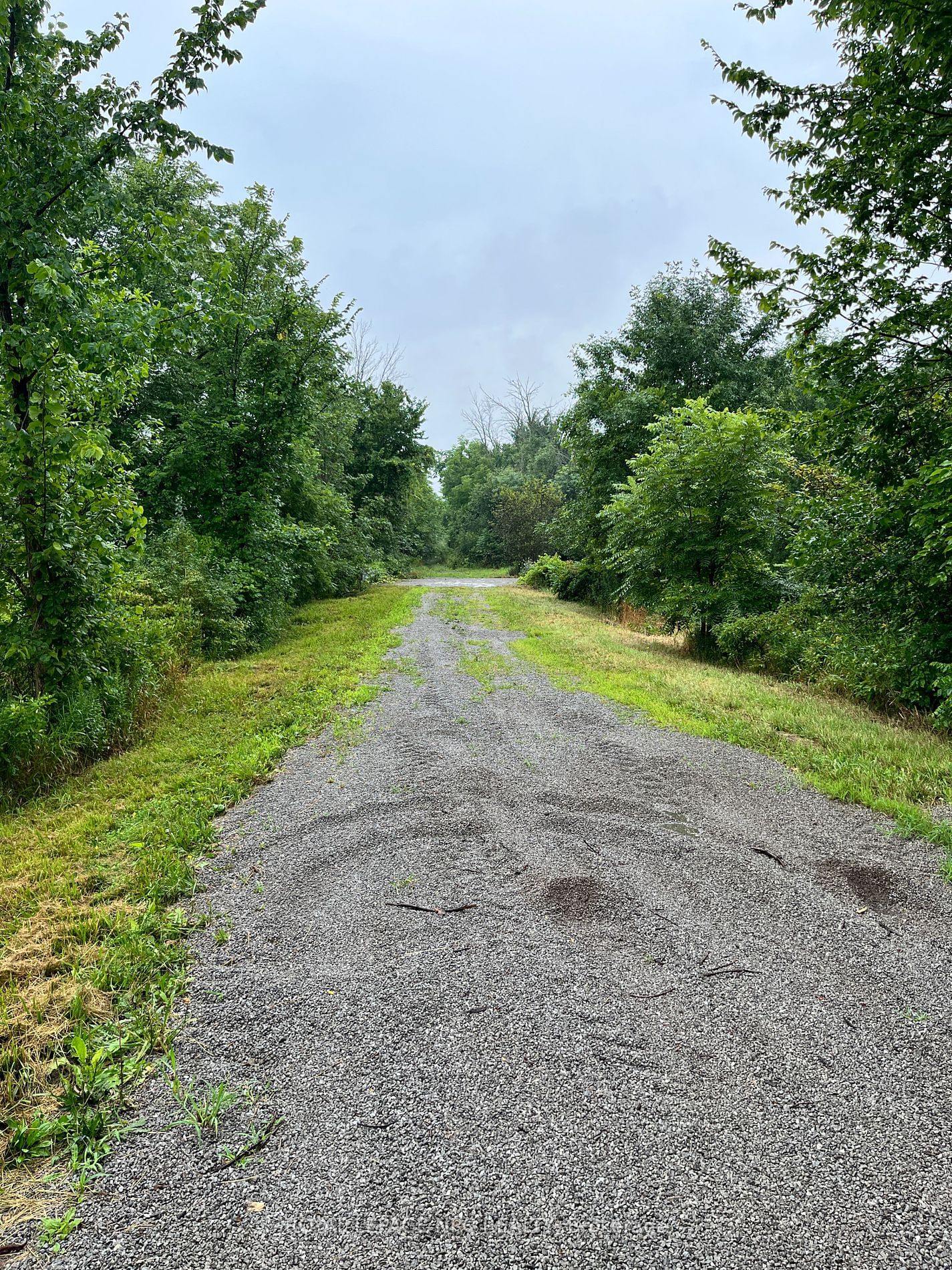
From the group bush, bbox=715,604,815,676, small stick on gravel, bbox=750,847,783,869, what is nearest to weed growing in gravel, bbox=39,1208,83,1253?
small stick on gravel, bbox=750,847,783,869

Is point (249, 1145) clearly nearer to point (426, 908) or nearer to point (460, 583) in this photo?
point (426, 908)

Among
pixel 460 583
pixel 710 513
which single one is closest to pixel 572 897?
pixel 710 513

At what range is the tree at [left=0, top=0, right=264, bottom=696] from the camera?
13.5 ft

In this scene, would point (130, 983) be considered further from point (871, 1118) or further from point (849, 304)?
point (849, 304)

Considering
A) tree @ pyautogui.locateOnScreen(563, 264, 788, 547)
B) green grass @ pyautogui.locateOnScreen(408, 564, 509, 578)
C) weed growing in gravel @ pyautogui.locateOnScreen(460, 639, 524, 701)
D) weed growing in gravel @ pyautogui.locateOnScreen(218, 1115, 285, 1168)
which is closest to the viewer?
weed growing in gravel @ pyautogui.locateOnScreen(218, 1115, 285, 1168)

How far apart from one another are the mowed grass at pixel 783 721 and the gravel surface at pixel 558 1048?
1.78ft

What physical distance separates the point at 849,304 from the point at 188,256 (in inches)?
270

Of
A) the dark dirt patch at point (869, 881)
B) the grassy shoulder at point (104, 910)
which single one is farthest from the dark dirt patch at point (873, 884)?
the grassy shoulder at point (104, 910)

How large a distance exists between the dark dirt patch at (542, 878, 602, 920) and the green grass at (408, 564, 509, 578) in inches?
1079

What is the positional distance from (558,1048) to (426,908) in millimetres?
1003

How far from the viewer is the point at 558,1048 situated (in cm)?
212

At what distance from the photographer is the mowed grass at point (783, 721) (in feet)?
13.8

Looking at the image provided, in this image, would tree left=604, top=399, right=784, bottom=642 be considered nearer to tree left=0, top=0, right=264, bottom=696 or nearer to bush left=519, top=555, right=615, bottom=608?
bush left=519, top=555, right=615, bottom=608

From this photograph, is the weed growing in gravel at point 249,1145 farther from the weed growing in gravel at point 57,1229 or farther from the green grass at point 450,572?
the green grass at point 450,572
